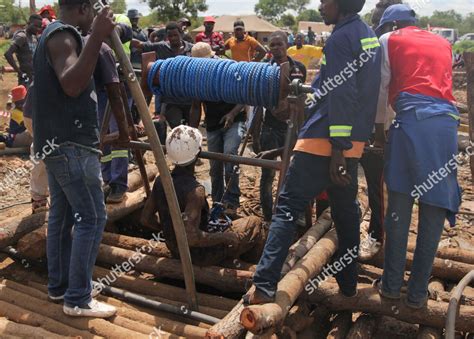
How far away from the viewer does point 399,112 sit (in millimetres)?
3443

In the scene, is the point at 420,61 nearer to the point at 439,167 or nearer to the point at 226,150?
the point at 439,167

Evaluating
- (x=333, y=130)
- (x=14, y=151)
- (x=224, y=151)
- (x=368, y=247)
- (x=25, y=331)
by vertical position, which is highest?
(x=333, y=130)

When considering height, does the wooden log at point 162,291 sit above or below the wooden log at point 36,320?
below

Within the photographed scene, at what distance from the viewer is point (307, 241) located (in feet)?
12.9

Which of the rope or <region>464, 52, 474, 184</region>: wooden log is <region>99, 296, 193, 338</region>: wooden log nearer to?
the rope

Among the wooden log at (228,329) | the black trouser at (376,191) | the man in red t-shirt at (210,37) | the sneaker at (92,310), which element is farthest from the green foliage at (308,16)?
the wooden log at (228,329)

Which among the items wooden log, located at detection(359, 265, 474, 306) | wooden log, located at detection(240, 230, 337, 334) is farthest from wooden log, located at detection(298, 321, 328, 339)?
wooden log, located at detection(359, 265, 474, 306)

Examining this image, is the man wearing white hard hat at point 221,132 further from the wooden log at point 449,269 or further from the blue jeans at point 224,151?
the wooden log at point 449,269

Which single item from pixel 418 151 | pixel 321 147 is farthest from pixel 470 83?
pixel 321 147

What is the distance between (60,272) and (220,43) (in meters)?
8.70

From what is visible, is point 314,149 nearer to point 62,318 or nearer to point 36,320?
Answer: point 62,318

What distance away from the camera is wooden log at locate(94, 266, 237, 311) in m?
3.65

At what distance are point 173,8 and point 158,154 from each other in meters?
39.8

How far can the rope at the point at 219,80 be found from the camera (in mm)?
3791
